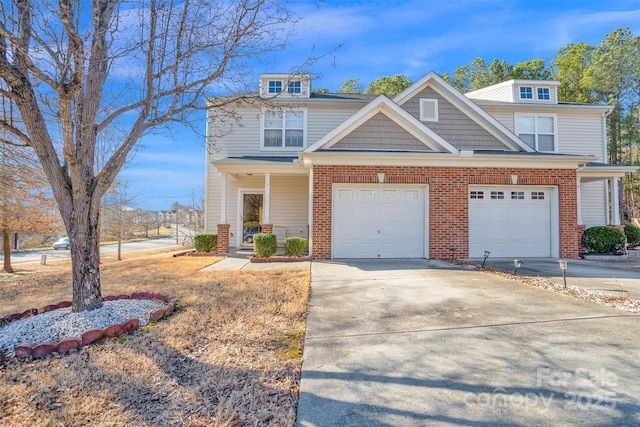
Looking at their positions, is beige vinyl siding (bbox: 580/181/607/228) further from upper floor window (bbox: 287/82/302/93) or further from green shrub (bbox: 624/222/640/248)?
upper floor window (bbox: 287/82/302/93)

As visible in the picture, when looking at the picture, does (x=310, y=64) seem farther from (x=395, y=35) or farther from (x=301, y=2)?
(x=395, y=35)

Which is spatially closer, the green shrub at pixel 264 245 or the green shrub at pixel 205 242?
the green shrub at pixel 264 245

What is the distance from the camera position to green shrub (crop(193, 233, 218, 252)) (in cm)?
1260

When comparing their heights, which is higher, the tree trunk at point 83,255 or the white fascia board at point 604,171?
the white fascia board at point 604,171

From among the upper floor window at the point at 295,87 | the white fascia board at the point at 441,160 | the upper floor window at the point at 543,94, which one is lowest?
the white fascia board at the point at 441,160

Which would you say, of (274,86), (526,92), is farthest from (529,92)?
(274,86)

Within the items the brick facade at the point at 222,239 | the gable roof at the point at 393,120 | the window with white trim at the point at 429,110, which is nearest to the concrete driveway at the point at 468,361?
the gable roof at the point at 393,120

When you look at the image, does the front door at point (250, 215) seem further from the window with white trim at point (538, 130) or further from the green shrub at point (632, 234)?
the green shrub at point (632, 234)

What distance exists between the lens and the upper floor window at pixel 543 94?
1642 centimetres

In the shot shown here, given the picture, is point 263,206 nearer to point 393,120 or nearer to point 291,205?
point 291,205

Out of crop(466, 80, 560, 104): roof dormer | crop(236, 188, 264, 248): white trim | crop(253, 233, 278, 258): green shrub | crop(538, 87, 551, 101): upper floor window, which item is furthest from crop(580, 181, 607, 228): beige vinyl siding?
crop(236, 188, 264, 248): white trim

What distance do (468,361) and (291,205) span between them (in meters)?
11.7

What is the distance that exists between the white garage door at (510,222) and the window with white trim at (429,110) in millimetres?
3496

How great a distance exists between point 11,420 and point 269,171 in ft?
34.7
